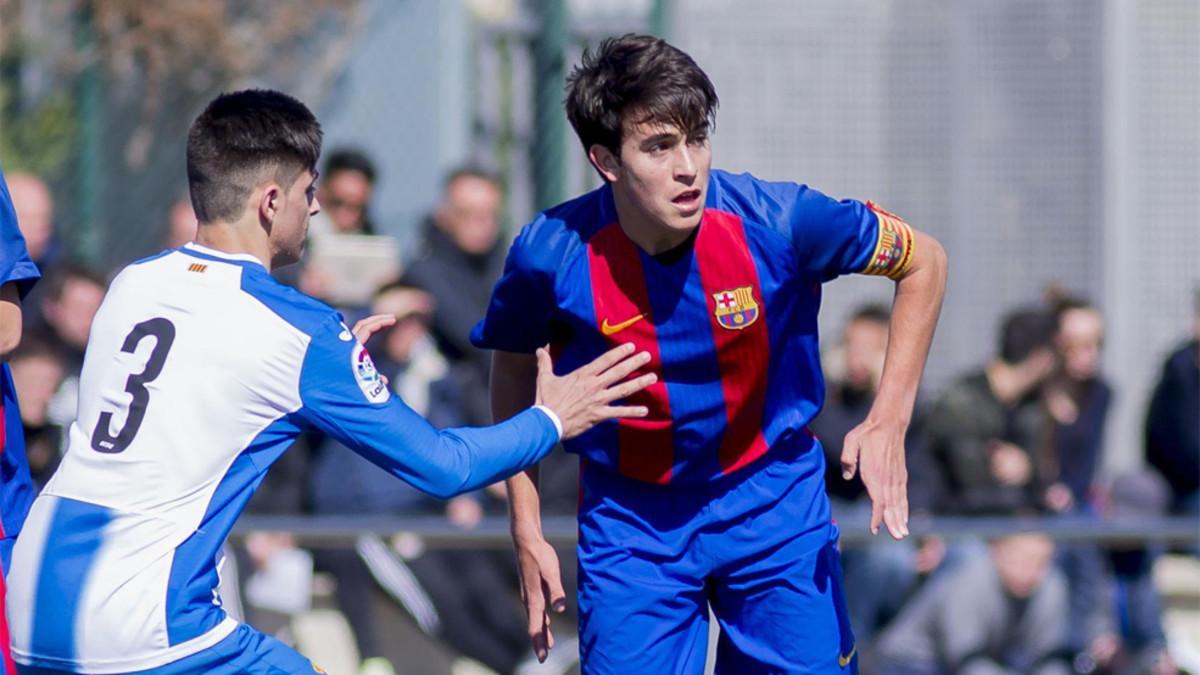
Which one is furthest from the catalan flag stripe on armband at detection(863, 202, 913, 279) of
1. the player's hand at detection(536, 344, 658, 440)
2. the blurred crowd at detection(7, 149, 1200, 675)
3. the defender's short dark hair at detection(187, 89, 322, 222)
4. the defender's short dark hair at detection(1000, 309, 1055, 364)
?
the defender's short dark hair at detection(1000, 309, 1055, 364)

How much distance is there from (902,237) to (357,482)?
3.21m

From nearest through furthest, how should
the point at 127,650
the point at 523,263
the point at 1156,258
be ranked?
the point at 127,650 < the point at 523,263 < the point at 1156,258

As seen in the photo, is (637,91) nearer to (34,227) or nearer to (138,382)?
(138,382)

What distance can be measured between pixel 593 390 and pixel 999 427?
3735 millimetres

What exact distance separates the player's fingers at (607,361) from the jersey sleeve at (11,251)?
1.26 meters

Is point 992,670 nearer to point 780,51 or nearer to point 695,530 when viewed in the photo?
point 695,530

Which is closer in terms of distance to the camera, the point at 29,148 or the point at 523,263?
the point at 523,263

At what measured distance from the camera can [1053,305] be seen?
7.93 meters

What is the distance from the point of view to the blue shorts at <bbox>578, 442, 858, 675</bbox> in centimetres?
414

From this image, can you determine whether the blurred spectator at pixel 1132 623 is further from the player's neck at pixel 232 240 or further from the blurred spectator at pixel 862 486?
the player's neck at pixel 232 240

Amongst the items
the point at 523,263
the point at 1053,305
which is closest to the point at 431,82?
the point at 1053,305

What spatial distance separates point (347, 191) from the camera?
7.39m

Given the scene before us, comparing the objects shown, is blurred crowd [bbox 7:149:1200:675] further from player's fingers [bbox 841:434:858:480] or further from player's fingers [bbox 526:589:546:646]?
player's fingers [bbox 841:434:858:480]

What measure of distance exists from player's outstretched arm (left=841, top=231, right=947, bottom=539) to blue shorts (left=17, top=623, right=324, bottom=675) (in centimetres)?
129
